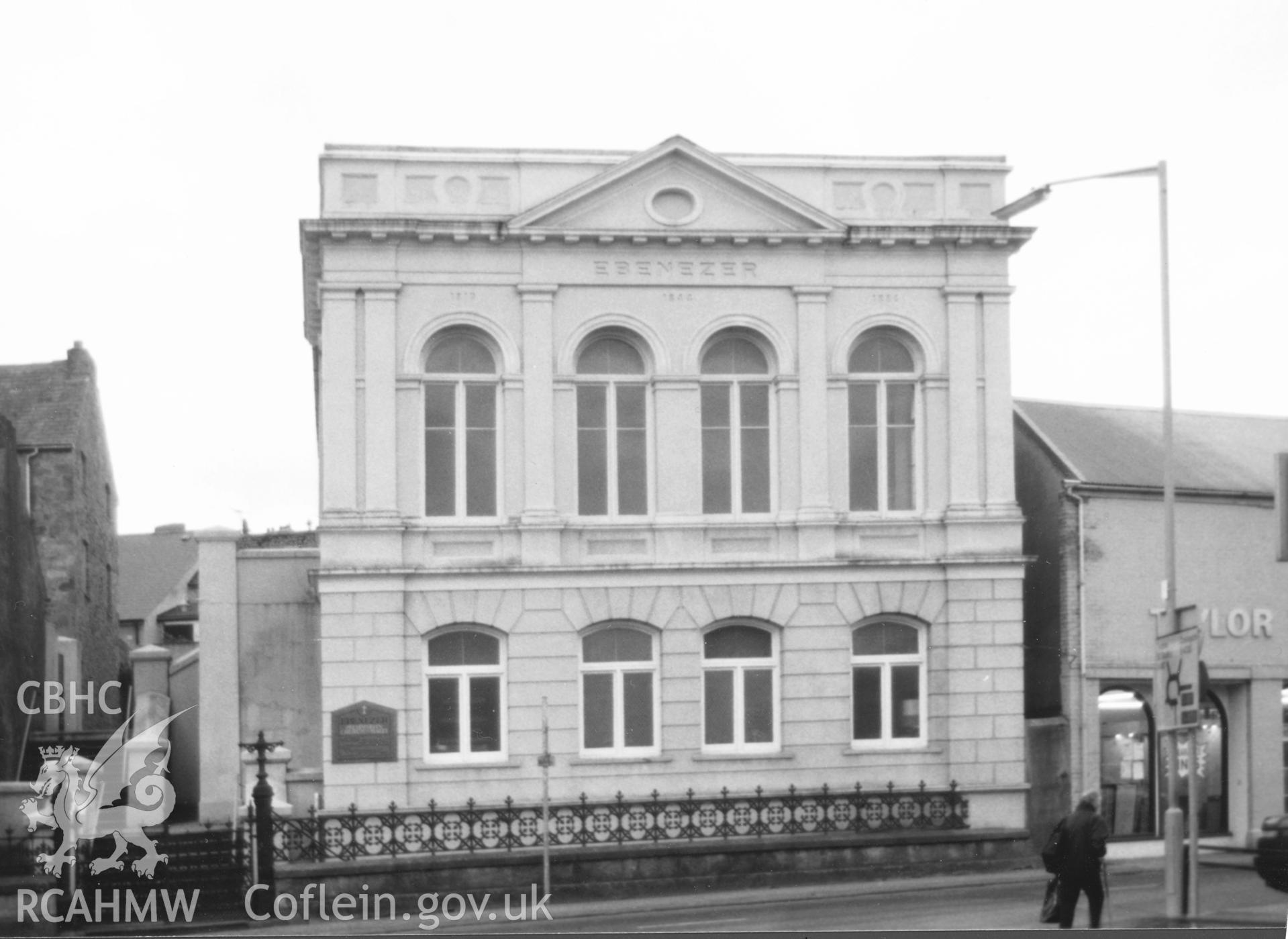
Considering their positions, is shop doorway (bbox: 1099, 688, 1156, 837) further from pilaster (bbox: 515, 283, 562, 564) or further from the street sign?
pilaster (bbox: 515, 283, 562, 564)

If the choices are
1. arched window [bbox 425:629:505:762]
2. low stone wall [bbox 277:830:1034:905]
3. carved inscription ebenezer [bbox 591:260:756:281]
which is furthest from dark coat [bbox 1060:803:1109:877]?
carved inscription ebenezer [bbox 591:260:756:281]

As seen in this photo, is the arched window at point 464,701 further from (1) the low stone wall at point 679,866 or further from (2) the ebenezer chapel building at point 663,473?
(1) the low stone wall at point 679,866

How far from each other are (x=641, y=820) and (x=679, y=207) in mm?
5562

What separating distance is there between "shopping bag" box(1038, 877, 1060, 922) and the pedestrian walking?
3cm

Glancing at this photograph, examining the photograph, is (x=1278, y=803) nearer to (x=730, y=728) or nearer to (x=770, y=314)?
(x=730, y=728)

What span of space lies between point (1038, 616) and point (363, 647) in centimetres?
657

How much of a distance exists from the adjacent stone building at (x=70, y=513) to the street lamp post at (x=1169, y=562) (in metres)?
7.11

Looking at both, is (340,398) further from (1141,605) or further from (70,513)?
(1141,605)

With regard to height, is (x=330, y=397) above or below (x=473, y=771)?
above

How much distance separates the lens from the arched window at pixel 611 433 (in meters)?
17.8

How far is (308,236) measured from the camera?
17.2m

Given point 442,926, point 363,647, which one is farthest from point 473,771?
point 442,926

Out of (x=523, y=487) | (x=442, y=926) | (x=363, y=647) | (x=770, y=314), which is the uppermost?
(x=770, y=314)

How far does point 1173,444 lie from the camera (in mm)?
14570
